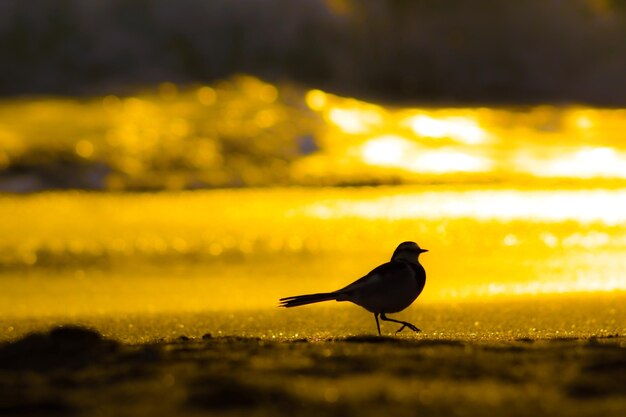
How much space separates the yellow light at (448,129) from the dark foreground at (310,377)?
31.5m

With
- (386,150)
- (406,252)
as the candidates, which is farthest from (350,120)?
(406,252)

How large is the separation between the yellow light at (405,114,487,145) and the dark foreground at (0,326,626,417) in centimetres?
3150

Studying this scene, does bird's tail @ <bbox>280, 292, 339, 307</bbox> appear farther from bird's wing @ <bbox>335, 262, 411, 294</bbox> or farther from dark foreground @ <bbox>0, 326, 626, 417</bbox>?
dark foreground @ <bbox>0, 326, 626, 417</bbox>

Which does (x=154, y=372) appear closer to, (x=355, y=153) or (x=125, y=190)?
(x=125, y=190)

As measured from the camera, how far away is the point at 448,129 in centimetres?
4025

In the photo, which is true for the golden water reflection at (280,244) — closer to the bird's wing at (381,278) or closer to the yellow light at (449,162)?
the yellow light at (449,162)

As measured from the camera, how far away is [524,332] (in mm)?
9891

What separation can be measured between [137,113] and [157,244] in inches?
687

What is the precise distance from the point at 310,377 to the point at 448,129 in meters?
34.6

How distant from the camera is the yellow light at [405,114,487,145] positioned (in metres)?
39.3

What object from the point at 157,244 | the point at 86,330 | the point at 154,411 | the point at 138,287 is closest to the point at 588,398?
the point at 154,411

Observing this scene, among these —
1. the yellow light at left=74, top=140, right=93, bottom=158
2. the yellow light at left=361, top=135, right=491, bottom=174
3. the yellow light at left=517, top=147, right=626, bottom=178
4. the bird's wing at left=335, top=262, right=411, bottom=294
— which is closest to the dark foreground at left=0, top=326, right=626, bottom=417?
the bird's wing at left=335, top=262, right=411, bottom=294

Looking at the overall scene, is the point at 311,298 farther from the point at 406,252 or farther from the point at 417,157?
the point at 417,157

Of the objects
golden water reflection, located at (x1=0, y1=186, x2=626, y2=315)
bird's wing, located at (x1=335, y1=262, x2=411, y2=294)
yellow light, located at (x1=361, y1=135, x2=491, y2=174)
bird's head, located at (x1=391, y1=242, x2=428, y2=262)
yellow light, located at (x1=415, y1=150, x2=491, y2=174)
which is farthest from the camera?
yellow light, located at (x1=415, y1=150, x2=491, y2=174)
